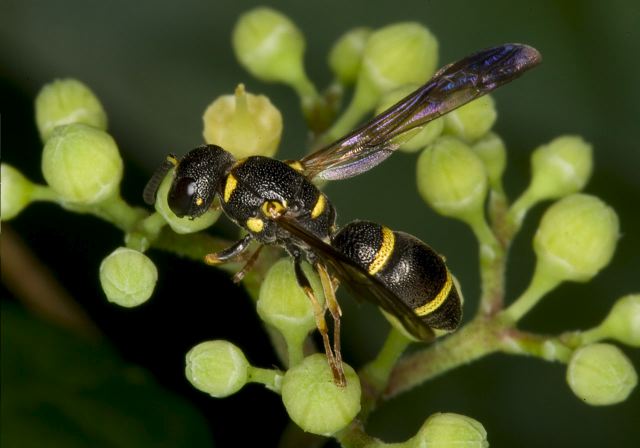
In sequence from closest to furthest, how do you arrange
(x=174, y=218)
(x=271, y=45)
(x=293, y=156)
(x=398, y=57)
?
(x=174, y=218)
(x=398, y=57)
(x=271, y=45)
(x=293, y=156)

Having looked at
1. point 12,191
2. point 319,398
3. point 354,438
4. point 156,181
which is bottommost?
point 354,438

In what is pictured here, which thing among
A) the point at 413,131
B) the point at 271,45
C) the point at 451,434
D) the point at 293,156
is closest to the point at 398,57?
the point at 413,131

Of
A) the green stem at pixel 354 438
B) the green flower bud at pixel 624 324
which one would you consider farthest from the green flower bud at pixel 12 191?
the green flower bud at pixel 624 324

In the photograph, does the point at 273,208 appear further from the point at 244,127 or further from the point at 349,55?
the point at 349,55

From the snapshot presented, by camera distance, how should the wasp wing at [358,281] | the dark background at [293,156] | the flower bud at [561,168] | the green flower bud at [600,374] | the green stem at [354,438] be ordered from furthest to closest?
the dark background at [293,156], the flower bud at [561,168], the green flower bud at [600,374], the green stem at [354,438], the wasp wing at [358,281]

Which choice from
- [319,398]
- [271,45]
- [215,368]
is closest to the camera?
[319,398]

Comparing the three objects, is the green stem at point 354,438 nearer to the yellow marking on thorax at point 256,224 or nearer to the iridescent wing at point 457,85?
the yellow marking on thorax at point 256,224
